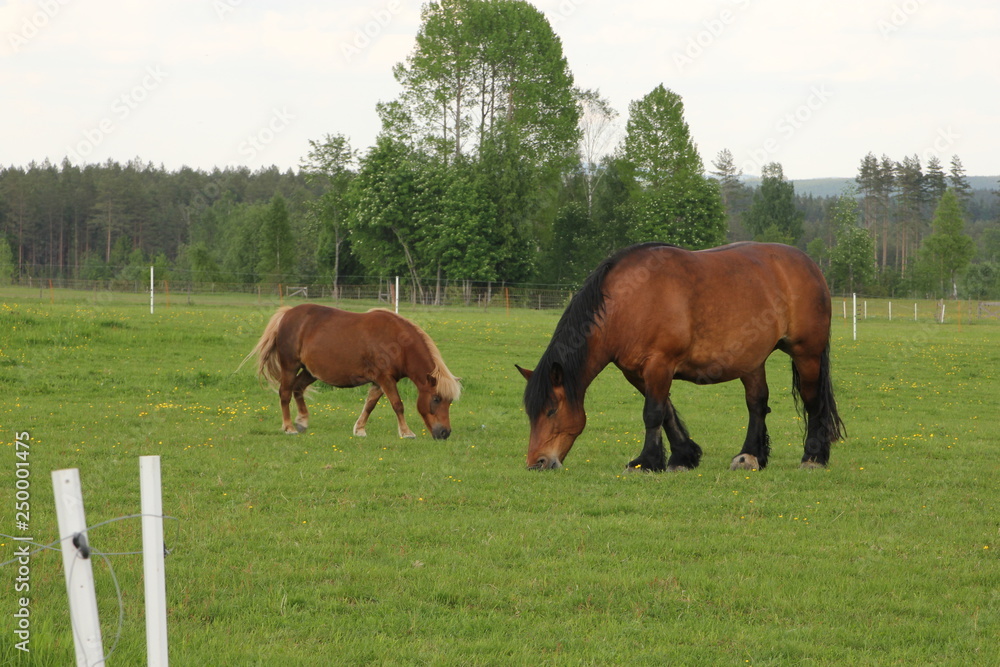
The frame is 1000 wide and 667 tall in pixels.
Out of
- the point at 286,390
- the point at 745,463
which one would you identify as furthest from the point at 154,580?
the point at 286,390

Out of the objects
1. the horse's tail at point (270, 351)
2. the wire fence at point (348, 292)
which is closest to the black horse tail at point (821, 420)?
the horse's tail at point (270, 351)

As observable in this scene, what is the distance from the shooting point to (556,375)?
8391 millimetres

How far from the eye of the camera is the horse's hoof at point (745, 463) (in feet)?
28.6

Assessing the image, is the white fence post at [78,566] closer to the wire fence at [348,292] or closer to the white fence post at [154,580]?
the white fence post at [154,580]

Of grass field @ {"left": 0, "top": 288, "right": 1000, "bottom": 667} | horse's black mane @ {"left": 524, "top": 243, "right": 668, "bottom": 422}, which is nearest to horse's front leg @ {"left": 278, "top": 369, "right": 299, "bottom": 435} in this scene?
grass field @ {"left": 0, "top": 288, "right": 1000, "bottom": 667}

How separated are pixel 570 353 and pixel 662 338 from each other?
34.7 inches

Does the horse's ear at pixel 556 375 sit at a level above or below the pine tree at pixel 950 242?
below

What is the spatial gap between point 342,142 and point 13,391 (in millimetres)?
49203

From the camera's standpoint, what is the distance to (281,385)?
37.4ft

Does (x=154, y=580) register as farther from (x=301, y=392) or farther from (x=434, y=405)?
(x=301, y=392)

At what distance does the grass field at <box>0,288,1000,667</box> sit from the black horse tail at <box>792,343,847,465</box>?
1.18 feet

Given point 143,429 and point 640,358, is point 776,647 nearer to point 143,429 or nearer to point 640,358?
point 640,358

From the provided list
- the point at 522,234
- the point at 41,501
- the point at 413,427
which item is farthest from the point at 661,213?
the point at 41,501

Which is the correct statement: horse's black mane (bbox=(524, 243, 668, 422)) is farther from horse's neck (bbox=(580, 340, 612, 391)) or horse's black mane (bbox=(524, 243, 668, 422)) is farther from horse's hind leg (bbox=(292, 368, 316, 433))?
horse's hind leg (bbox=(292, 368, 316, 433))
